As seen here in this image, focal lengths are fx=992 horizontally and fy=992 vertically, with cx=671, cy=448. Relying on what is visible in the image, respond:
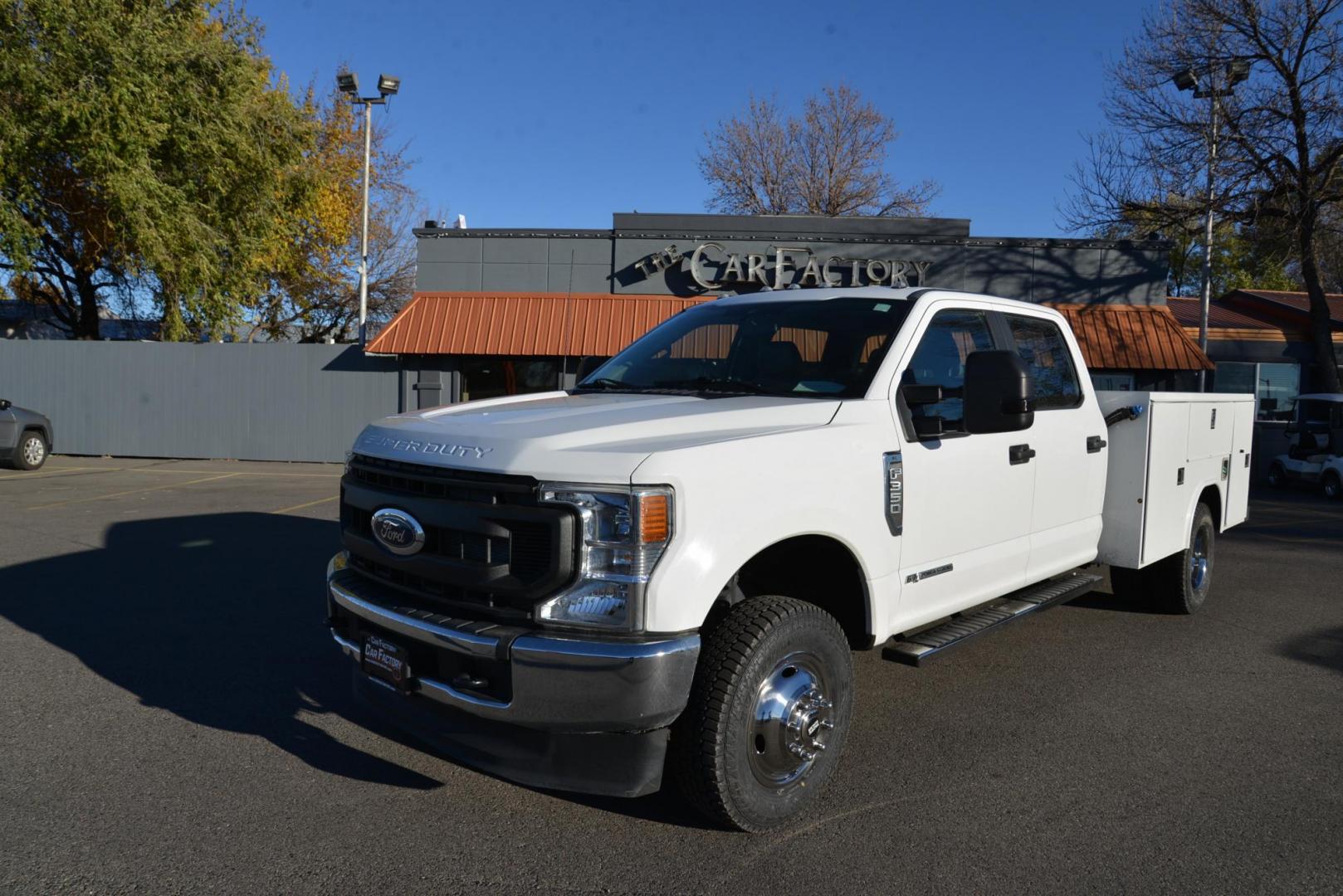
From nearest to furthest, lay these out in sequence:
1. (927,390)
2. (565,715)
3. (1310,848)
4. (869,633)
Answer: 1. (565,715)
2. (1310,848)
3. (869,633)
4. (927,390)

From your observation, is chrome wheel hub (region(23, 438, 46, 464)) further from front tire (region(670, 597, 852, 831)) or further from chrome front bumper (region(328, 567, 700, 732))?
front tire (region(670, 597, 852, 831))

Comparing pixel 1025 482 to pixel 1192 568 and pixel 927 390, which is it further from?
pixel 1192 568

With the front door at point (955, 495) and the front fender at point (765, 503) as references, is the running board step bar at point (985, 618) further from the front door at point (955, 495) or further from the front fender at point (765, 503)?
the front fender at point (765, 503)

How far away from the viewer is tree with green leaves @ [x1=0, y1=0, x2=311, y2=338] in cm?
1803

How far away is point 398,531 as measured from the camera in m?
3.44

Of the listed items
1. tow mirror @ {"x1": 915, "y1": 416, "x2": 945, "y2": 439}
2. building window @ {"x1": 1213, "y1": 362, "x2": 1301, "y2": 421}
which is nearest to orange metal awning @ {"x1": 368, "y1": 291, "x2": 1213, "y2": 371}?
building window @ {"x1": 1213, "y1": 362, "x2": 1301, "y2": 421}

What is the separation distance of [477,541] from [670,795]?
1.34 m

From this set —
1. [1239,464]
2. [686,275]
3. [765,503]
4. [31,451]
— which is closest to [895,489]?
[765,503]

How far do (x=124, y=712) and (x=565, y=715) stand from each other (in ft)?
8.98

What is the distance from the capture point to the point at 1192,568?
22.4ft

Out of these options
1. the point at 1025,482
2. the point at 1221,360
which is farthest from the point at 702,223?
the point at 1025,482

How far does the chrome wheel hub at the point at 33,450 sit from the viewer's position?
16578mm

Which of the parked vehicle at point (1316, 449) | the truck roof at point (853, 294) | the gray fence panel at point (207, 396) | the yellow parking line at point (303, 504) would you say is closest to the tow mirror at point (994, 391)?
the truck roof at point (853, 294)

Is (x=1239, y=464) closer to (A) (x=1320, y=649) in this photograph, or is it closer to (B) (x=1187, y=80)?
(A) (x=1320, y=649)
